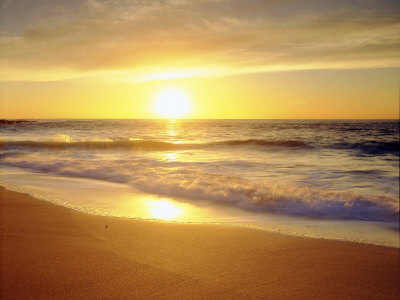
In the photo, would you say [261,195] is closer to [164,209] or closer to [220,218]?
[220,218]

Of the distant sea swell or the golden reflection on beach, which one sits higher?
the distant sea swell

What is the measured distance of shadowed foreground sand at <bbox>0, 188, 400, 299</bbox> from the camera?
8.36ft

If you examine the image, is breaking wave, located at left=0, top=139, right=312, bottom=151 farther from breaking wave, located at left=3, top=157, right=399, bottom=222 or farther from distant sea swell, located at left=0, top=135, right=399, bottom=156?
breaking wave, located at left=3, top=157, right=399, bottom=222

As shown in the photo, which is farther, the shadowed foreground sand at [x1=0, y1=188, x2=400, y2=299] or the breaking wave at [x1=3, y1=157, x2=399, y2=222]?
the breaking wave at [x1=3, y1=157, x2=399, y2=222]

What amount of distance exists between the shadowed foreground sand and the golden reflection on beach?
0.57 metres

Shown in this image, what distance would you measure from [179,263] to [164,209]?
237cm

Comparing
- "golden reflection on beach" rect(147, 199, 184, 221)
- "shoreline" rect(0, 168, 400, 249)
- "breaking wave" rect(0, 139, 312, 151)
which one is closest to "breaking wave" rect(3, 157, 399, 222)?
"shoreline" rect(0, 168, 400, 249)

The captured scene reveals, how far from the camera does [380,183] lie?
26.9ft

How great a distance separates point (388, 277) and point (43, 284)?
2.94 m

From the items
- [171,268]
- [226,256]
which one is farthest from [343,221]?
[171,268]

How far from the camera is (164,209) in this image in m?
5.38

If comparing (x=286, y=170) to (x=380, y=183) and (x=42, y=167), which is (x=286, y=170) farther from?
(x=42, y=167)

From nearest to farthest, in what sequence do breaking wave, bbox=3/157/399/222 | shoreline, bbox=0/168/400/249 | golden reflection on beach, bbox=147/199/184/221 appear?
shoreline, bbox=0/168/400/249
golden reflection on beach, bbox=147/199/184/221
breaking wave, bbox=3/157/399/222

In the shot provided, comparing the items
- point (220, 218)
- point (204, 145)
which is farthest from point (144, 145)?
point (220, 218)
